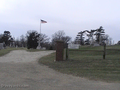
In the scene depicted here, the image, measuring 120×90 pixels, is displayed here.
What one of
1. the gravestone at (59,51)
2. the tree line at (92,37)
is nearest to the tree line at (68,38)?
the tree line at (92,37)

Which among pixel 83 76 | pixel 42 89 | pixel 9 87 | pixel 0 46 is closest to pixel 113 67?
pixel 83 76

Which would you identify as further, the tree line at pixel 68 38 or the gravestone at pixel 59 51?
the tree line at pixel 68 38

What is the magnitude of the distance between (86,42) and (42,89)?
85487mm

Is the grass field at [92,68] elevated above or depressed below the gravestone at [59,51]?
below

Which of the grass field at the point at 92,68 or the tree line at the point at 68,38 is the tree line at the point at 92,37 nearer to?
the tree line at the point at 68,38

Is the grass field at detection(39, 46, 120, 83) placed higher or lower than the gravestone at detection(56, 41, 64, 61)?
lower

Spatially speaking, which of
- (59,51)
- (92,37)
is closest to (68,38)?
(92,37)

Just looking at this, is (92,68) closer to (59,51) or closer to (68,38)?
(59,51)

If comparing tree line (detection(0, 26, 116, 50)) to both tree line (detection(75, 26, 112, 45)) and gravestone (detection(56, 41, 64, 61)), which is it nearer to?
tree line (detection(75, 26, 112, 45))

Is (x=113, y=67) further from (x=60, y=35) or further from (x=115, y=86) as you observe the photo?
(x=60, y=35)

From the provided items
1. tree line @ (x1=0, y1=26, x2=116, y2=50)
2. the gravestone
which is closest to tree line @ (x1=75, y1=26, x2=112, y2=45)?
tree line @ (x1=0, y1=26, x2=116, y2=50)

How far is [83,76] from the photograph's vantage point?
29.3 ft

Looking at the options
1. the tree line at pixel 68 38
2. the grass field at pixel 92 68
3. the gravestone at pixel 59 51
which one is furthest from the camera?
the tree line at pixel 68 38

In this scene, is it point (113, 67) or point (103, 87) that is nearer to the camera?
point (103, 87)
